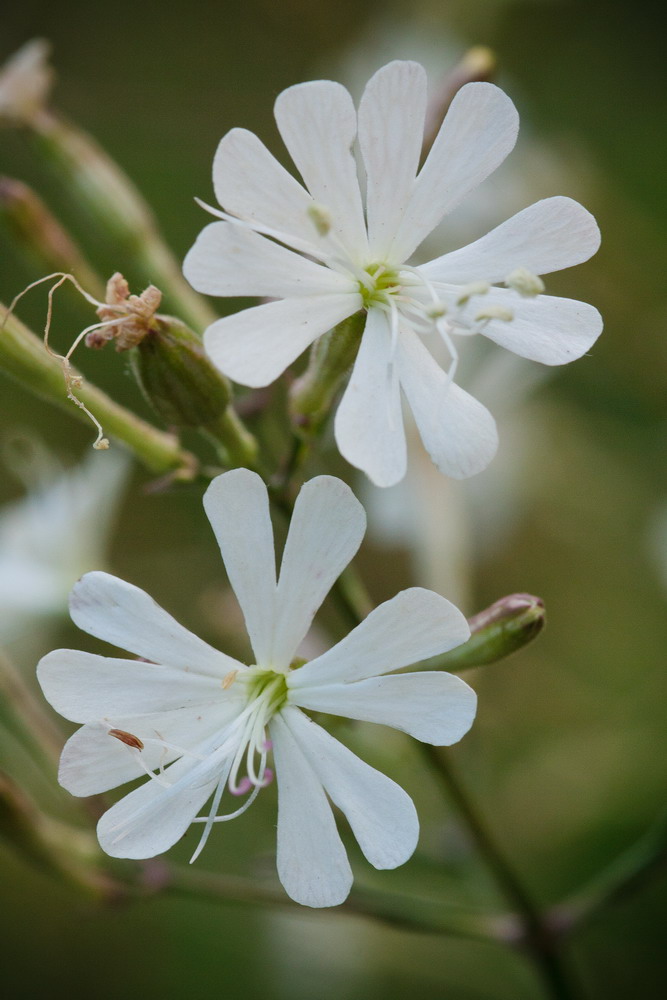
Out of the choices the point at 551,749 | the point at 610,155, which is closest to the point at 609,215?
the point at 610,155

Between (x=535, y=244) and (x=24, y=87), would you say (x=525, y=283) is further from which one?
(x=24, y=87)

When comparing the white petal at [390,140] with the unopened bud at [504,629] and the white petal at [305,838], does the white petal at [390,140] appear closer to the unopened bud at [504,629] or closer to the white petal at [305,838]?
the unopened bud at [504,629]

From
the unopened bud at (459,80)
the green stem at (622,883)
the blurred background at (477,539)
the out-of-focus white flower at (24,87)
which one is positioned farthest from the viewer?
the blurred background at (477,539)

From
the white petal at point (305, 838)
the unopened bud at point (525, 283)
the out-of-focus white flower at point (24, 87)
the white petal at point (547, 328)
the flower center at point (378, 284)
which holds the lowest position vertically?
the white petal at point (305, 838)

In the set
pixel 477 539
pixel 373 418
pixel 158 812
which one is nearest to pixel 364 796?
pixel 158 812

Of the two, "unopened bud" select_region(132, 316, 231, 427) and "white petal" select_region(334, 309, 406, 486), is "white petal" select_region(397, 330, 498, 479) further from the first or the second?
"unopened bud" select_region(132, 316, 231, 427)

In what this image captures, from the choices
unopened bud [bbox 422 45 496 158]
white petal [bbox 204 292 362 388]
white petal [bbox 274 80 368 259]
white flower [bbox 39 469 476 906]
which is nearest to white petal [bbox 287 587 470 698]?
white flower [bbox 39 469 476 906]

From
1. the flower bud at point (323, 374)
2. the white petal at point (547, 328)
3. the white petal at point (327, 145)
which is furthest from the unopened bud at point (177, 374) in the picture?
the white petal at point (547, 328)
